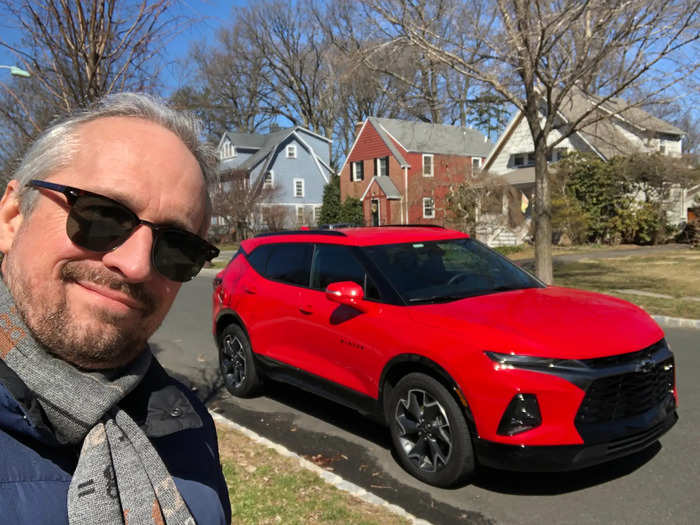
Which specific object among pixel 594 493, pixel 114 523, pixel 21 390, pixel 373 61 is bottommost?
pixel 594 493

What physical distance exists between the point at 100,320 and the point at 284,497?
9.56 feet

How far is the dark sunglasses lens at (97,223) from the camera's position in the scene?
47.8 inches

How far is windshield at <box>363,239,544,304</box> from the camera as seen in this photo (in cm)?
470

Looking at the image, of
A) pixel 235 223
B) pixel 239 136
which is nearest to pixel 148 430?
pixel 235 223

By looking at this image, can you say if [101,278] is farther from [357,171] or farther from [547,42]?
[357,171]

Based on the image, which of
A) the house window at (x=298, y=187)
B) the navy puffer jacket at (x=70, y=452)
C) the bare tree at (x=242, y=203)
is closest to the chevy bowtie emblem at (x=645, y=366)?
the navy puffer jacket at (x=70, y=452)

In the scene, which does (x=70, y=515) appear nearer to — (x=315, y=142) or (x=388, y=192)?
(x=388, y=192)

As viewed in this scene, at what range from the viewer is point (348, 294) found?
469 cm

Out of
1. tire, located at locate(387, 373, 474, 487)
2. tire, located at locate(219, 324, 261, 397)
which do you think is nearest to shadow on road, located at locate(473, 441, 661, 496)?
tire, located at locate(387, 373, 474, 487)

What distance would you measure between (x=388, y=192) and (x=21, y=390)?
37303mm

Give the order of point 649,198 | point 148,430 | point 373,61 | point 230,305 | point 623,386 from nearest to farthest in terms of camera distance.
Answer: point 148,430 → point 623,386 → point 230,305 → point 373,61 → point 649,198

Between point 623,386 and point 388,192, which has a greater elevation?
point 388,192

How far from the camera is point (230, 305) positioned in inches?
252

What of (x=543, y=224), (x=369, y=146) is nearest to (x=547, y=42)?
(x=543, y=224)
